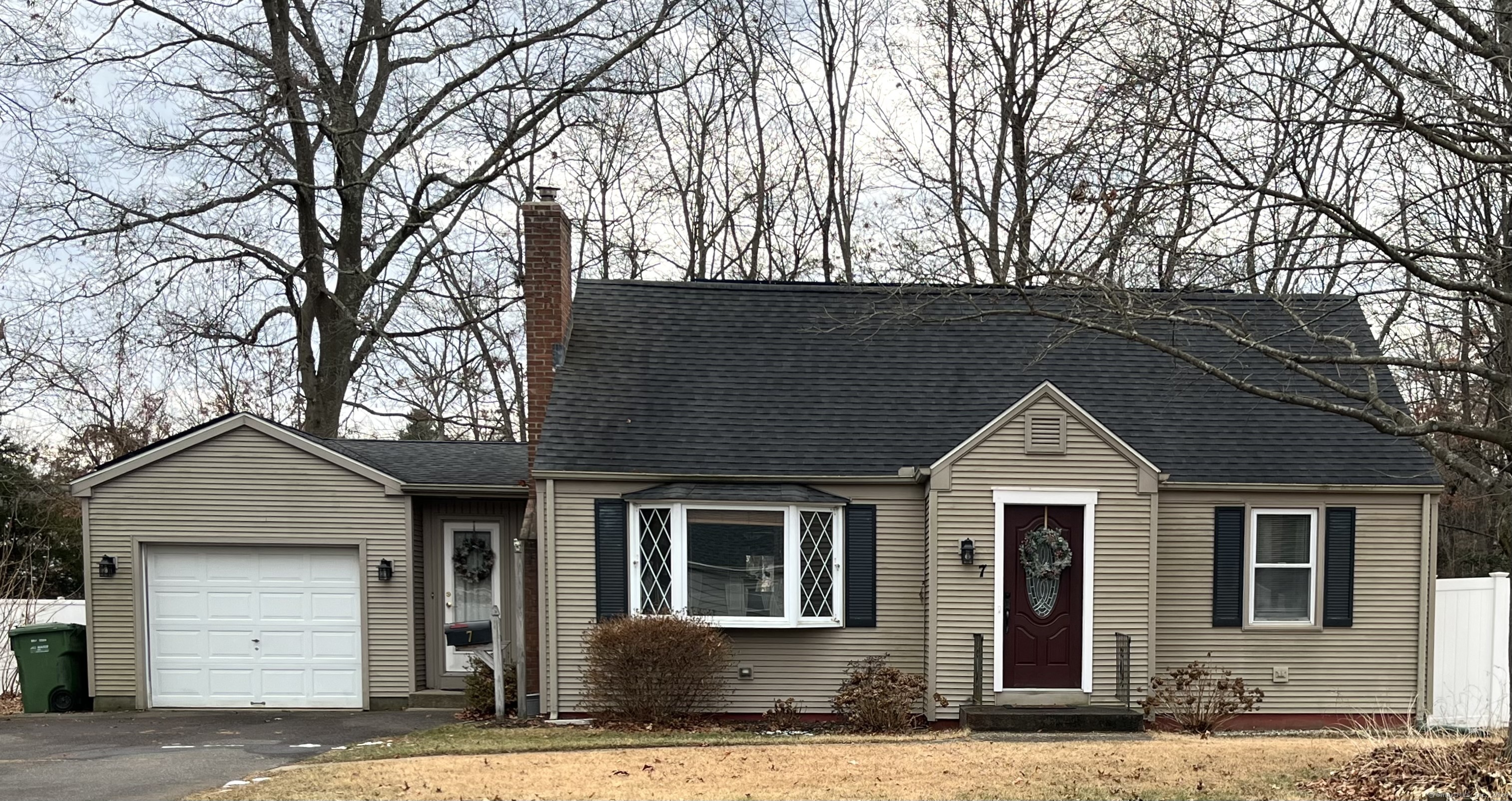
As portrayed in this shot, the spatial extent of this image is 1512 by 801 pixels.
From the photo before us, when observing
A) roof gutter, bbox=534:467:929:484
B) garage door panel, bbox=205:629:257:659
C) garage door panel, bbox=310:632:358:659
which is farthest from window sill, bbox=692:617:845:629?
garage door panel, bbox=205:629:257:659

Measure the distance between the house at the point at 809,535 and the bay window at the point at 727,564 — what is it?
30mm

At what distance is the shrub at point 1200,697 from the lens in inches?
492

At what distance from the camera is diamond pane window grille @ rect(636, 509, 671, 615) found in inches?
500

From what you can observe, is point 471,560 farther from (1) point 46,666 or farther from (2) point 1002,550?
(2) point 1002,550

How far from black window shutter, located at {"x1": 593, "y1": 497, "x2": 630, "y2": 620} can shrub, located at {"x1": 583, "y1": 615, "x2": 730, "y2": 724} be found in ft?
1.40

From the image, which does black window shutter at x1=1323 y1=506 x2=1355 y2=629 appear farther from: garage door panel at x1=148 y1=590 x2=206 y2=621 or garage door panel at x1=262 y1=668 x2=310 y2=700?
garage door panel at x1=148 y1=590 x2=206 y2=621

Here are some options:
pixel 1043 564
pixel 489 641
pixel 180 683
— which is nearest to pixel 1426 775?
pixel 1043 564

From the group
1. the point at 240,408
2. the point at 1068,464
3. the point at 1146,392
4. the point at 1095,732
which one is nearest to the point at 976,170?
the point at 1146,392

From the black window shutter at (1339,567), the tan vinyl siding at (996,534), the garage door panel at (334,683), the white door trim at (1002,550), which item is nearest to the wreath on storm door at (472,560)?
the garage door panel at (334,683)

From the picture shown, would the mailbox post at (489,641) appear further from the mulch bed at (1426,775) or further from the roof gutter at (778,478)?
the mulch bed at (1426,775)

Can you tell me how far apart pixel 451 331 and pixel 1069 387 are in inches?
561

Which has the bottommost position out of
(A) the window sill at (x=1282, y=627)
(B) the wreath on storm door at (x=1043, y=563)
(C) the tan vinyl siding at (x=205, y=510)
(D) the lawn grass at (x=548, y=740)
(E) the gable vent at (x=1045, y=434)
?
(D) the lawn grass at (x=548, y=740)

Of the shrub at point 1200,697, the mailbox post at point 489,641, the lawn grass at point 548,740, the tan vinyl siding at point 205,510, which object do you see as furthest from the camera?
the tan vinyl siding at point 205,510

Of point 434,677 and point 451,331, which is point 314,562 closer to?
point 434,677
